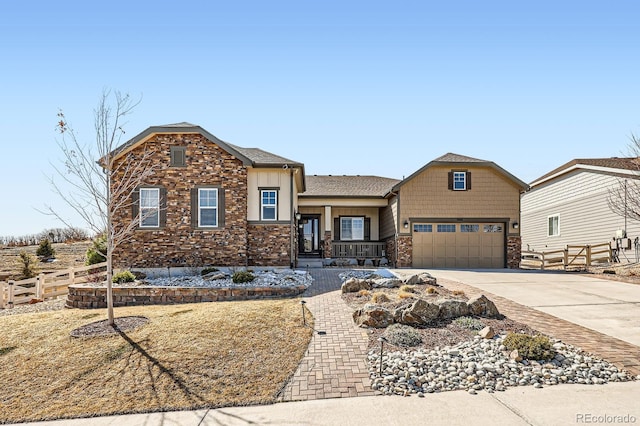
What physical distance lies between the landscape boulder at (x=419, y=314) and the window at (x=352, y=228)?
14508mm

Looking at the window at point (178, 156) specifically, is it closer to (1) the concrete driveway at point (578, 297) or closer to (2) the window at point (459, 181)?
(1) the concrete driveway at point (578, 297)

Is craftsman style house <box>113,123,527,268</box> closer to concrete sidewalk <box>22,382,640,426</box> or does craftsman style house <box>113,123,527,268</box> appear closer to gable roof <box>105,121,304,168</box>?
gable roof <box>105,121,304,168</box>

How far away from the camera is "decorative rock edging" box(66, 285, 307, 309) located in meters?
11.4

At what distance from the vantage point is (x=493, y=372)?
5633 mm

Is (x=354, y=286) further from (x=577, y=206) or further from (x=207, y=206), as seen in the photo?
(x=577, y=206)

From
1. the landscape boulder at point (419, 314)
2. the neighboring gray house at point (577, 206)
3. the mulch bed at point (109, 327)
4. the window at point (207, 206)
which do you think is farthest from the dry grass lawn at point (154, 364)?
the neighboring gray house at point (577, 206)

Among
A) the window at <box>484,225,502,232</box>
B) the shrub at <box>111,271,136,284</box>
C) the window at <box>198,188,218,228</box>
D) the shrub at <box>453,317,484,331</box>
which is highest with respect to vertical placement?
the window at <box>198,188,218,228</box>

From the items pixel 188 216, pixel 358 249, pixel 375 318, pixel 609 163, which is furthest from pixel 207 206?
pixel 609 163

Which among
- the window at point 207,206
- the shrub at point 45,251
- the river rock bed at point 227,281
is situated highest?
the window at point 207,206

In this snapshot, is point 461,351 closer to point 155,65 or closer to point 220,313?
point 220,313

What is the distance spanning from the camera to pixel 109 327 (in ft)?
28.0

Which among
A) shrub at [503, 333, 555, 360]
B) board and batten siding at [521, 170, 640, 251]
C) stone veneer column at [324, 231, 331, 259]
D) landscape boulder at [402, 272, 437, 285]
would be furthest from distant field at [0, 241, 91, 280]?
board and batten siding at [521, 170, 640, 251]

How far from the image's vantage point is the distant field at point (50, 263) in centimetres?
2106

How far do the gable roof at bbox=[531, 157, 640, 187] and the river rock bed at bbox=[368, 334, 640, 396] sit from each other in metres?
15.7
